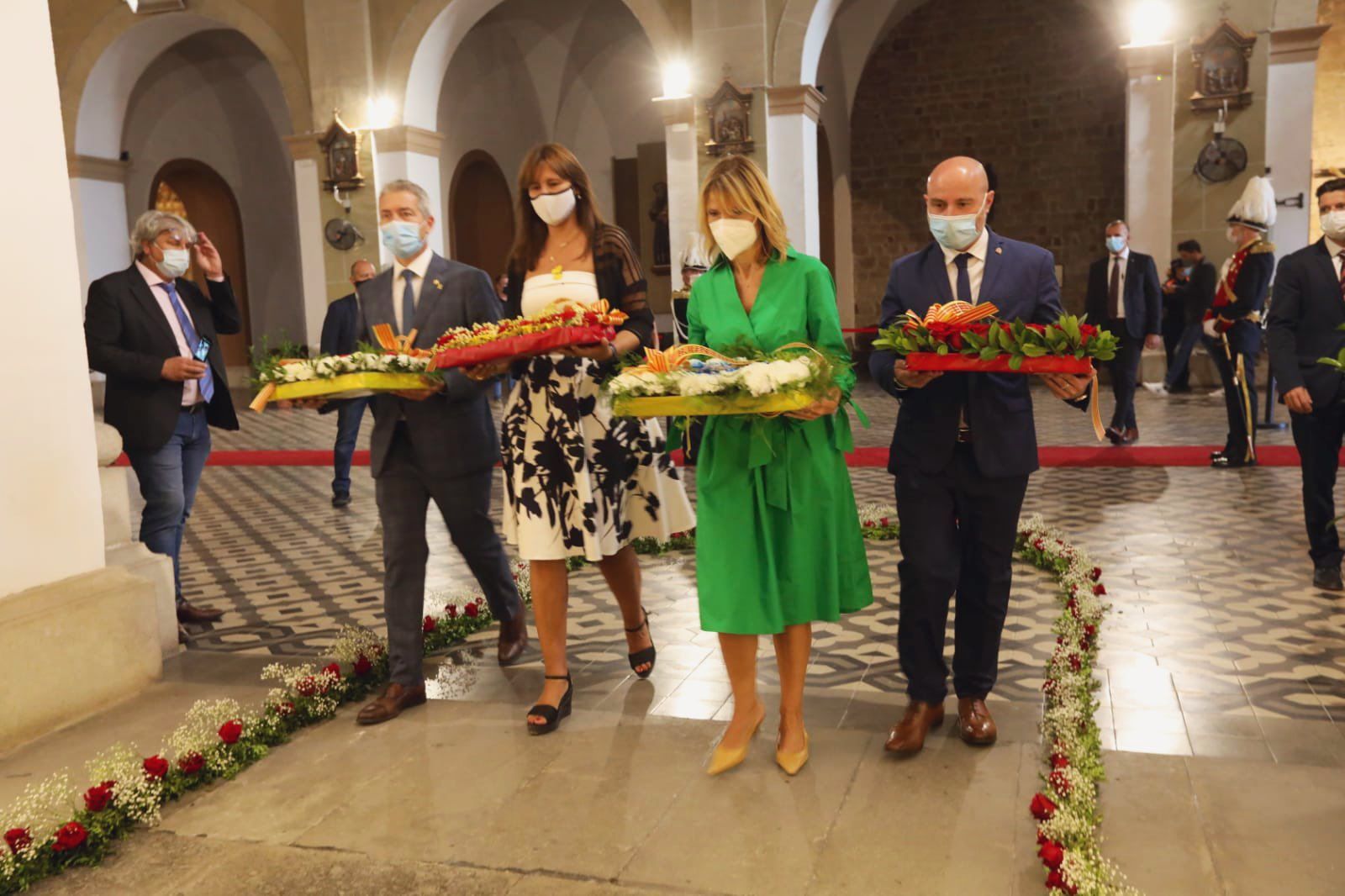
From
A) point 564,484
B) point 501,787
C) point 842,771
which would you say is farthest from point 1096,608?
point 501,787

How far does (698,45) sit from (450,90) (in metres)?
5.52

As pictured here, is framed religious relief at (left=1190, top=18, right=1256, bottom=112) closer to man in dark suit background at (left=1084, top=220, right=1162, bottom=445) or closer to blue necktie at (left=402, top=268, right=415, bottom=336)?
man in dark suit background at (left=1084, top=220, right=1162, bottom=445)

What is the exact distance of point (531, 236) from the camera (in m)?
3.72

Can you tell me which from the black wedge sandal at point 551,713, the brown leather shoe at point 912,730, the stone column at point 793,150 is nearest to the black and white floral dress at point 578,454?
the black wedge sandal at point 551,713

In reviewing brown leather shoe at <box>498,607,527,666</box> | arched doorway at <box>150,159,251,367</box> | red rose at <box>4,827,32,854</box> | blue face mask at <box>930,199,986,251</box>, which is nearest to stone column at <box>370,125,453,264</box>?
arched doorway at <box>150,159,251,367</box>

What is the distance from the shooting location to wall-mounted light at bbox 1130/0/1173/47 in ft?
37.5

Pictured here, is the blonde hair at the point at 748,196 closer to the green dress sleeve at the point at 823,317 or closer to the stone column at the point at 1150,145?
the green dress sleeve at the point at 823,317

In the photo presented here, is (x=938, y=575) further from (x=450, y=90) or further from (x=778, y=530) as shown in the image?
(x=450, y=90)

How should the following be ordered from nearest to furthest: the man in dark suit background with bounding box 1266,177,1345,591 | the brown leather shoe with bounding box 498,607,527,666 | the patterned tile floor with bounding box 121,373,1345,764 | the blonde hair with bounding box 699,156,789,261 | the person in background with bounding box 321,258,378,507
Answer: the blonde hair with bounding box 699,156,789,261 → the patterned tile floor with bounding box 121,373,1345,764 → the brown leather shoe with bounding box 498,607,527,666 → the person in background with bounding box 321,258,378,507 → the man in dark suit background with bounding box 1266,177,1345,591

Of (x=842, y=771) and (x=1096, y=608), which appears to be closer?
(x=842, y=771)

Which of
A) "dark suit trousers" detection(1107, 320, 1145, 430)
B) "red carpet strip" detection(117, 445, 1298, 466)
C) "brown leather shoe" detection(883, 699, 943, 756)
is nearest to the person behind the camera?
"brown leather shoe" detection(883, 699, 943, 756)

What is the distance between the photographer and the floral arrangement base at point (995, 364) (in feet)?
9.26

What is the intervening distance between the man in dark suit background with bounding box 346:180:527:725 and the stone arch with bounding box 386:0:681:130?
1022 centimetres

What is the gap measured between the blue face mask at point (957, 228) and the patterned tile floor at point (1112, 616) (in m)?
1.50
